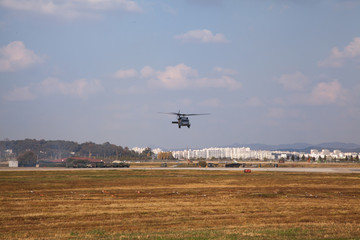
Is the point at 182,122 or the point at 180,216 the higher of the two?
the point at 182,122

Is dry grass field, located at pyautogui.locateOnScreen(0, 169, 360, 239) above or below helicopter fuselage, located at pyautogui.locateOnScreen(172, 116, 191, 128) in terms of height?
below

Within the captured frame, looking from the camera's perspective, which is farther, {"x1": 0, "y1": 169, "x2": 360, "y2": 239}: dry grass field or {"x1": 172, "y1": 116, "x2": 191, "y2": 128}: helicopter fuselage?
{"x1": 172, "y1": 116, "x2": 191, "y2": 128}: helicopter fuselage

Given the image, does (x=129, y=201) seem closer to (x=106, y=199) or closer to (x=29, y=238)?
(x=106, y=199)

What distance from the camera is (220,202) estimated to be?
31234 millimetres

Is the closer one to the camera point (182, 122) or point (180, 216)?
point (180, 216)

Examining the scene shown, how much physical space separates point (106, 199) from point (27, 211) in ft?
25.8

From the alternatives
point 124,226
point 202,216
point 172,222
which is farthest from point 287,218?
point 124,226

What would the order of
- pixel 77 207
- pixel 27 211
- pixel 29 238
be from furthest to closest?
1. pixel 77 207
2. pixel 27 211
3. pixel 29 238

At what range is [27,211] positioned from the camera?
26.8 metres

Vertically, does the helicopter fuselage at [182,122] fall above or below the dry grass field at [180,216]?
above

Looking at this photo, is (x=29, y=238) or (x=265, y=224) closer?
(x=29, y=238)

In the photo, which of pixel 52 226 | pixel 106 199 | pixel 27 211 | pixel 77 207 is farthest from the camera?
pixel 106 199

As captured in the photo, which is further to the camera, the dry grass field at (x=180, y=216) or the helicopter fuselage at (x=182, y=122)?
the helicopter fuselage at (x=182, y=122)

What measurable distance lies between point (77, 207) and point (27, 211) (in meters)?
3.23
